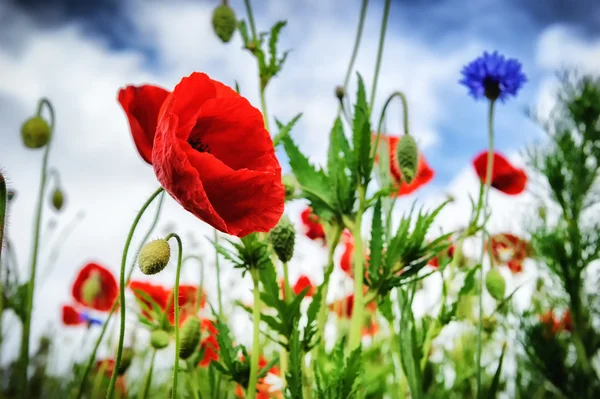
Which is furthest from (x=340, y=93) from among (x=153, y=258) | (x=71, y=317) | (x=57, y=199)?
(x=71, y=317)

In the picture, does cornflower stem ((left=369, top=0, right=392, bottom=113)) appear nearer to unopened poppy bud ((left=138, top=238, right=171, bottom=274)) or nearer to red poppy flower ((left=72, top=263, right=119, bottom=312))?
unopened poppy bud ((left=138, top=238, right=171, bottom=274))

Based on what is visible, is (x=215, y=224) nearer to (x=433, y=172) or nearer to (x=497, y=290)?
(x=497, y=290)

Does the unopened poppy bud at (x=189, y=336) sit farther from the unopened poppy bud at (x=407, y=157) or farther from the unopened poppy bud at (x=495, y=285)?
the unopened poppy bud at (x=495, y=285)

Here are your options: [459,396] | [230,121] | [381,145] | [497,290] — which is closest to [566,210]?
[459,396]

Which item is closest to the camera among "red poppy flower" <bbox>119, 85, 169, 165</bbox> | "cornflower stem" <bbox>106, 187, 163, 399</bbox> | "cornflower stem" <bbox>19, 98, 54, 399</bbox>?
"cornflower stem" <bbox>106, 187, 163, 399</bbox>

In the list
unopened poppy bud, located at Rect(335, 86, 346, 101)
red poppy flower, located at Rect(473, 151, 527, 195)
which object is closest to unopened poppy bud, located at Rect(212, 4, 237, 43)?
unopened poppy bud, located at Rect(335, 86, 346, 101)
